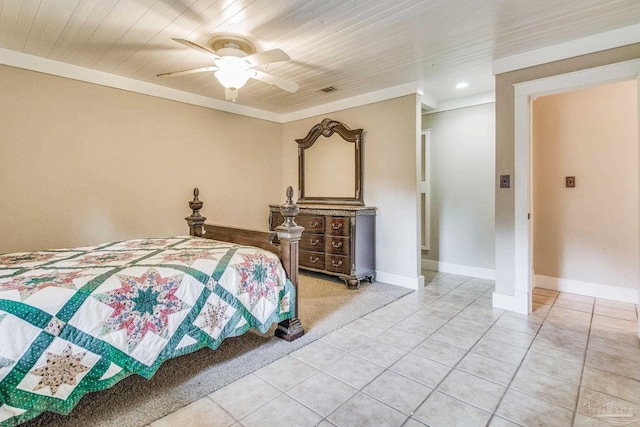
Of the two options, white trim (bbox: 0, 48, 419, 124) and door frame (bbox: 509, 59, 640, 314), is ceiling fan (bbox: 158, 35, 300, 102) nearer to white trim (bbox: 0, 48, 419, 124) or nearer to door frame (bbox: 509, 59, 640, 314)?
white trim (bbox: 0, 48, 419, 124)

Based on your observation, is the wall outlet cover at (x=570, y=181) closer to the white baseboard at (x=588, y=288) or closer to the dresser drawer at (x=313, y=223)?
the white baseboard at (x=588, y=288)

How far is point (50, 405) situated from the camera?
1449 millimetres

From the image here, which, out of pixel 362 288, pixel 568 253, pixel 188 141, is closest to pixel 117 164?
pixel 188 141

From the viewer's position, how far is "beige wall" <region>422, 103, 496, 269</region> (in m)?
4.27

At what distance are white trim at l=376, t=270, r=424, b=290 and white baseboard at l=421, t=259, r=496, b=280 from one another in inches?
36.5

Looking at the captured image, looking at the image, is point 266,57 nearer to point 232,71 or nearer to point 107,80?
point 232,71

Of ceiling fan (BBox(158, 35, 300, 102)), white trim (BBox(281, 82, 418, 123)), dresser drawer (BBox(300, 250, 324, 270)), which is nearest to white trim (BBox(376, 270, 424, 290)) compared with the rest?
dresser drawer (BBox(300, 250, 324, 270))

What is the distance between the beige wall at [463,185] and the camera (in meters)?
4.27

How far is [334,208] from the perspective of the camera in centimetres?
421

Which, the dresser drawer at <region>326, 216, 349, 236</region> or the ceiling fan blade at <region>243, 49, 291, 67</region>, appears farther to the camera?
the dresser drawer at <region>326, 216, 349, 236</region>

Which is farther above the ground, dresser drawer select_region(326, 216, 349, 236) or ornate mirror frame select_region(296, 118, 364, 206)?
ornate mirror frame select_region(296, 118, 364, 206)

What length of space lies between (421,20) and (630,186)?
2785mm

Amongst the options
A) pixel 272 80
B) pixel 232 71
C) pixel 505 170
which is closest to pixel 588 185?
pixel 505 170

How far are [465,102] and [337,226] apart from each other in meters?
2.37
